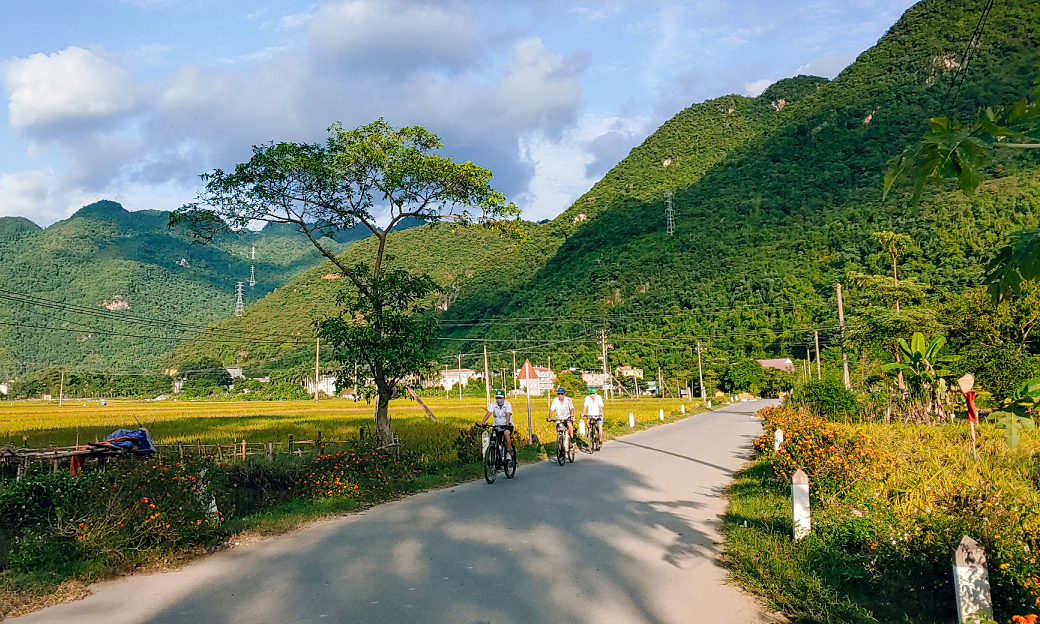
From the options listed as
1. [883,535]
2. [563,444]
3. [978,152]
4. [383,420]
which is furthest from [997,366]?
[978,152]

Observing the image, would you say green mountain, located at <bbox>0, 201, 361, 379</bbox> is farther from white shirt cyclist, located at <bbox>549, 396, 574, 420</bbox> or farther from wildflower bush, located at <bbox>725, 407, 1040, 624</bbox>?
wildflower bush, located at <bbox>725, 407, 1040, 624</bbox>

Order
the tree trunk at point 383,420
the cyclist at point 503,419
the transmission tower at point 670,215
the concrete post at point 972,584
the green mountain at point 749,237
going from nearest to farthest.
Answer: the concrete post at point 972,584 → the cyclist at point 503,419 → the tree trunk at point 383,420 → the green mountain at point 749,237 → the transmission tower at point 670,215

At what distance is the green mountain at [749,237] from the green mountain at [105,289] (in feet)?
104

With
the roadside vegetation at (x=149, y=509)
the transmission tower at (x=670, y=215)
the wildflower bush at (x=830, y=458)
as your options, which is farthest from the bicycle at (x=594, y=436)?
the transmission tower at (x=670, y=215)

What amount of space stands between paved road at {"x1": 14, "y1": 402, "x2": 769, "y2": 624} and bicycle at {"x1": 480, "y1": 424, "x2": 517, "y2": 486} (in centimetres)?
176

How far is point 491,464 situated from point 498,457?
33 centimetres

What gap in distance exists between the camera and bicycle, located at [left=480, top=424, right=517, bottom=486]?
12.2 m

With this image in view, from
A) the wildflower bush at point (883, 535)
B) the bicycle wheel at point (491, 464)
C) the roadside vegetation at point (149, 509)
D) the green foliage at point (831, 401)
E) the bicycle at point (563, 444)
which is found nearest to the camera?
the wildflower bush at point (883, 535)

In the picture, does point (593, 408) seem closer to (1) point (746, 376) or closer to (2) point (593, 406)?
(2) point (593, 406)

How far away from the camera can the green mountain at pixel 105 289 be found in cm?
13200

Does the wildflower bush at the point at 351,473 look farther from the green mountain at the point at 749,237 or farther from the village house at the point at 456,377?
the village house at the point at 456,377

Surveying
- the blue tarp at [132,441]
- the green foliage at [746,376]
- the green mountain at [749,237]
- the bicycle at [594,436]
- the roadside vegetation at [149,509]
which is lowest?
the green foliage at [746,376]

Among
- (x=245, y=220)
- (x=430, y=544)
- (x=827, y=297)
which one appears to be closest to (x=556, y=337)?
(x=827, y=297)

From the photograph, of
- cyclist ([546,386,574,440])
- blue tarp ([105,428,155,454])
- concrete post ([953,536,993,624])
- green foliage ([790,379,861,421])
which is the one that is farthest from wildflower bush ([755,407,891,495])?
blue tarp ([105,428,155,454])
